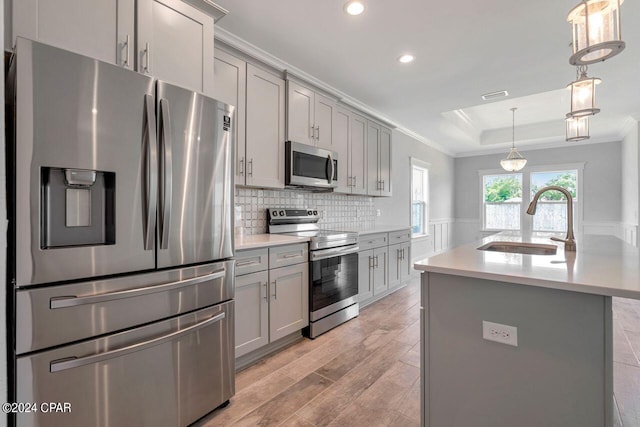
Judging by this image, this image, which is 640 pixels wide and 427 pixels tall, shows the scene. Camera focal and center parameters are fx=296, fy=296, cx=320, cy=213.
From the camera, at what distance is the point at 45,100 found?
1.14 m

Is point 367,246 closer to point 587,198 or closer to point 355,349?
point 355,349

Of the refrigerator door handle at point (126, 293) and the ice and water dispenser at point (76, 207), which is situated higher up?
the ice and water dispenser at point (76, 207)

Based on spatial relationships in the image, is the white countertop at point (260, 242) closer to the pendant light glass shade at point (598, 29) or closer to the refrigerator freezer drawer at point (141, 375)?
the refrigerator freezer drawer at point (141, 375)

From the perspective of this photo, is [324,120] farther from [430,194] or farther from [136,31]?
[430,194]

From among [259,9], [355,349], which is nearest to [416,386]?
[355,349]

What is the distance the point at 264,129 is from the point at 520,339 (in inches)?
92.2

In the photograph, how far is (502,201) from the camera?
6910mm

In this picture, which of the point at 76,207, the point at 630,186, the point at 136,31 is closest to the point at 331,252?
the point at 76,207

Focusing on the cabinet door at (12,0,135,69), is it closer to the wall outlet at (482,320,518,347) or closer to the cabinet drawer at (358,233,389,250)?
the wall outlet at (482,320,518,347)

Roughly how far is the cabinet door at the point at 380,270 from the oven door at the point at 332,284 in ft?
1.57

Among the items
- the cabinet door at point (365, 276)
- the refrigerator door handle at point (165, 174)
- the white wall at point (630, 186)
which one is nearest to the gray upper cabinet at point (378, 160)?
the cabinet door at point (365, 276)

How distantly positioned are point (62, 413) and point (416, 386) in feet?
6.21

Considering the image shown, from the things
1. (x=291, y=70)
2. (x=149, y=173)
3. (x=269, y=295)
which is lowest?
(x=269, y=295)

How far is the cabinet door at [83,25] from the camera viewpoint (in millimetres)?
1287
